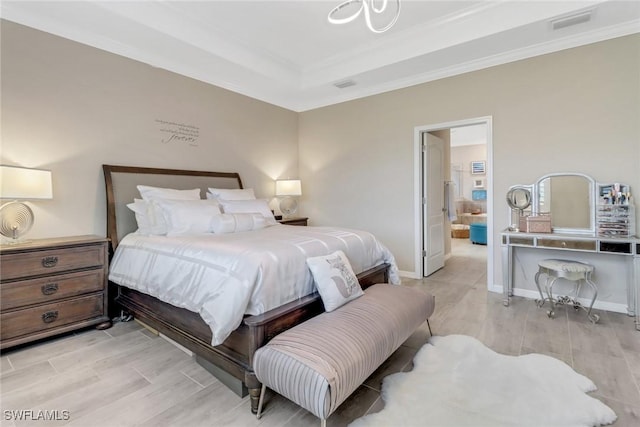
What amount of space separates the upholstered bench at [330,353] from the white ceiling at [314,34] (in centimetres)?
301

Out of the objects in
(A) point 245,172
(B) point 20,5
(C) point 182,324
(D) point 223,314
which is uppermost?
(B) point 20,5

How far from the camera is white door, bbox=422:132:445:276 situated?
4489mm

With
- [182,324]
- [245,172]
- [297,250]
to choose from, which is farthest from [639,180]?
[245,172]

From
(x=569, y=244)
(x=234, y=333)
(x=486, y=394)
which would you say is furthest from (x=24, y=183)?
(x=569, y=244)

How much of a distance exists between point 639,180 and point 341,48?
11.5 feet

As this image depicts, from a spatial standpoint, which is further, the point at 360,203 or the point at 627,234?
the point at 360,203

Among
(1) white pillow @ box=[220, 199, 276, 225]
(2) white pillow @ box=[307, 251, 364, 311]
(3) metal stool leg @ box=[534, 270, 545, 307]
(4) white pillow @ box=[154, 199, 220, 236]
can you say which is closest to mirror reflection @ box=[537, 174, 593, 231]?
(3) metal stool leg @ box=[534, 270, 545, 307]

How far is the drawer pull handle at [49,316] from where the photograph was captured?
8.30 feet

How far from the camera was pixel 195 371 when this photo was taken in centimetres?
213

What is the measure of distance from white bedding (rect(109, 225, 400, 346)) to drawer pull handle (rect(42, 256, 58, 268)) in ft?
1.47

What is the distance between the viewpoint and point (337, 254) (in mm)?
2350

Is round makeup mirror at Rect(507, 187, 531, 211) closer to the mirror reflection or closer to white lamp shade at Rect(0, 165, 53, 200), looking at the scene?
the mirror reflection

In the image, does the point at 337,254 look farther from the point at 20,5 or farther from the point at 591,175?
the point at 20,5

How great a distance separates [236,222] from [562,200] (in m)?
3.50
